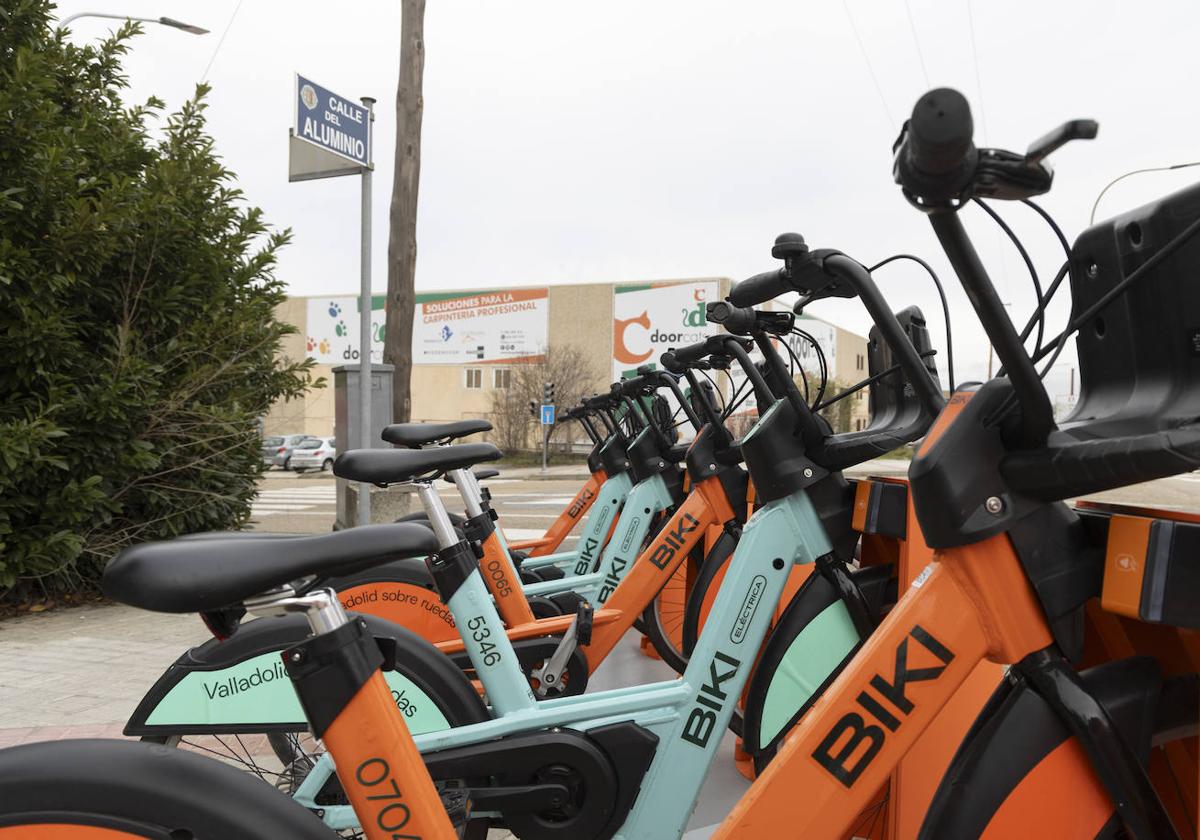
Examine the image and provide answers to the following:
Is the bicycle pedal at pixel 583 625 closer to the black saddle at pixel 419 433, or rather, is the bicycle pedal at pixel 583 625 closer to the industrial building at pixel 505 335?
the black saddle at pixel 419 433

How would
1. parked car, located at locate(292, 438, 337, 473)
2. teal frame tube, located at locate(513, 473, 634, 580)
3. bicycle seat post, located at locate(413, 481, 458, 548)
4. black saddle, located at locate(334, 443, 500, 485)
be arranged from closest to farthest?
bicycle seat post, located at locate(413, 481, 458, 548), black saddle, located at locate(334, 443, 500, 485), teal frame tube, located at locate(513, 473, 634, 580), parked car, located at locate(292, 438, 337, 473)

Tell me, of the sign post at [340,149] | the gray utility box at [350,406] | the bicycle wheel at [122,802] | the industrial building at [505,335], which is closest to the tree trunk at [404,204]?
the gray utility box at [350,406]

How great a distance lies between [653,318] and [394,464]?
34.5m

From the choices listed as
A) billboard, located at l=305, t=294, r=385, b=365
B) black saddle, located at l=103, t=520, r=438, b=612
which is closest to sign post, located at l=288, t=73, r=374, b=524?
black saddle, located at l=103, t=520, r=438, b=612

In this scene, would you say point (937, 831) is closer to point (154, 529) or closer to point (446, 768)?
point (446, 768)

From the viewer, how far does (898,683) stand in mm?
1376

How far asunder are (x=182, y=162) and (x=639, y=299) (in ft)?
103

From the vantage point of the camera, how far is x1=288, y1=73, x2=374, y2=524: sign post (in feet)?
19.3

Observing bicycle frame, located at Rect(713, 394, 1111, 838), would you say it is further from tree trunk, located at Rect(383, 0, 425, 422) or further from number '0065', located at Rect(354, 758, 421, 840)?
tree trunk, located at Rect(383, 0, 425, 422)

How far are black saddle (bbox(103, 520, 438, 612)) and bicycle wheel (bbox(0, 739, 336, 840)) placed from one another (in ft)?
0.64

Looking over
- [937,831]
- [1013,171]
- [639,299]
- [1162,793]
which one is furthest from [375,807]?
[639,299]

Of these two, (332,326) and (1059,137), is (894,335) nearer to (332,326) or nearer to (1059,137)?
(1059,137)

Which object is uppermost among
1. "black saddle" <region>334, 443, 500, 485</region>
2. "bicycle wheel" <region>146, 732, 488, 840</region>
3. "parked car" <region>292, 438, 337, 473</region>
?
"black saddle" <region>334, 443, 500, 485</region>

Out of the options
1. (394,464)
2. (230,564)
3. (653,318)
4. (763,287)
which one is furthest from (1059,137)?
(653,318)
